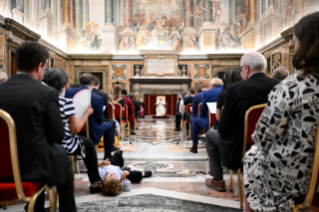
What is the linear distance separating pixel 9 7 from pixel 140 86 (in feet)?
26.9

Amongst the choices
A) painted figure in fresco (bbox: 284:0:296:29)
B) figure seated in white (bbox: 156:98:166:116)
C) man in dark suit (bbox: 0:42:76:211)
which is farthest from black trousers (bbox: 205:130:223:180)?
figure seated in white (bbox: 156:98:166:116)

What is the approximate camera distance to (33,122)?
5.31ft

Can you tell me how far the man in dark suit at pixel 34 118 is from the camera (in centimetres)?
161

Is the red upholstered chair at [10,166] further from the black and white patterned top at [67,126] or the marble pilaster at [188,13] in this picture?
the marble pilaster at [188,13]

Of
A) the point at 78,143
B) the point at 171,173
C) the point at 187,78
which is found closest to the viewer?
the point at 78,143

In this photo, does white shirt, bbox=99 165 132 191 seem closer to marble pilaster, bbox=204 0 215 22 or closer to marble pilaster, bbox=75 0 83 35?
marble pilaster, bbox=204 0 215 22

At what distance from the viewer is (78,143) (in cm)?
253

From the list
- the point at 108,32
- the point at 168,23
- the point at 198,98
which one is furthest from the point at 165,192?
the point at 168,23

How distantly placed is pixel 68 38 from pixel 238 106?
14950 millimetres

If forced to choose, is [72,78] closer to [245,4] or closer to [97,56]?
[97,56]

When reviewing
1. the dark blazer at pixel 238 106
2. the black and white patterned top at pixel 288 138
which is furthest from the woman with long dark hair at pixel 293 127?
the dark blazer at pixel 238 106

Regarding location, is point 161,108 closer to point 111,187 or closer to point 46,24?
point 46,24

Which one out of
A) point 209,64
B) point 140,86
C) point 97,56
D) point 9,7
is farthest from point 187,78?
point 9,7

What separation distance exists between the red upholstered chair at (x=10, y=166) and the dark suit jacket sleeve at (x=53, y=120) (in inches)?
9.4
